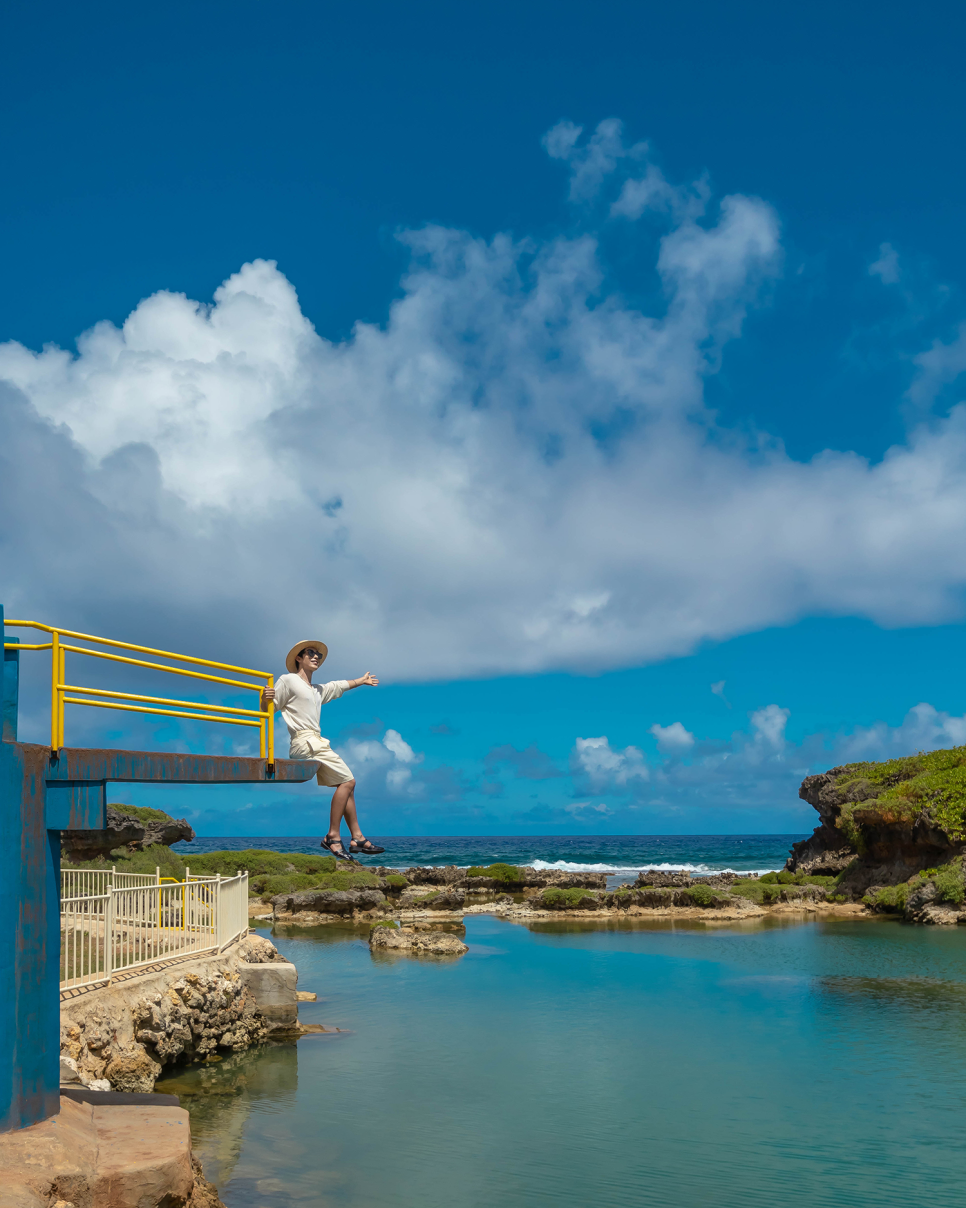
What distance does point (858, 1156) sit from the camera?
13117 mm

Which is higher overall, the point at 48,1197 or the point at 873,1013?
the point at 48,1197

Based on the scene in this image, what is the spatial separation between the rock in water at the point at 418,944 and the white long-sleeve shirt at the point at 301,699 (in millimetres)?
Answer: 22420

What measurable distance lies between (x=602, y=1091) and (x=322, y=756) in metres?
9.66

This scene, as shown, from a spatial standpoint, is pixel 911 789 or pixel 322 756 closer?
pixel 322 756

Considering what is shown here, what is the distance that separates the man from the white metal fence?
6.83 metres

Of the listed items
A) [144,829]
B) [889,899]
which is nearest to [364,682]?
[144,829]

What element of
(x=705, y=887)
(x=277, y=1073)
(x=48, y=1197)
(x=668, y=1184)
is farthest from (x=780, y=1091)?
(x=705, y=887)

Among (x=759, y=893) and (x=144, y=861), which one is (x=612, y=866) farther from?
(x=144, y=861)

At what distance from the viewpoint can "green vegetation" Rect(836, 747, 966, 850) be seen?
121 feet

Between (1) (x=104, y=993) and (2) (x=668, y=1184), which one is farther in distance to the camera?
(1) (x=104, y=993)

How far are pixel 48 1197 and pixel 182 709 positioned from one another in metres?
3.99

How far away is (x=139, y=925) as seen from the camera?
17.1 m

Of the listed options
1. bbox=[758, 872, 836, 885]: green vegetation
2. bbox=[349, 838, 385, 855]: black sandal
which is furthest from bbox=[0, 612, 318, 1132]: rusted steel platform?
bbox=[758, 872, 836, 885]: green vegetation

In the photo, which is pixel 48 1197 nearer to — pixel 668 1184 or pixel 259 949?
pixel 668 1184
